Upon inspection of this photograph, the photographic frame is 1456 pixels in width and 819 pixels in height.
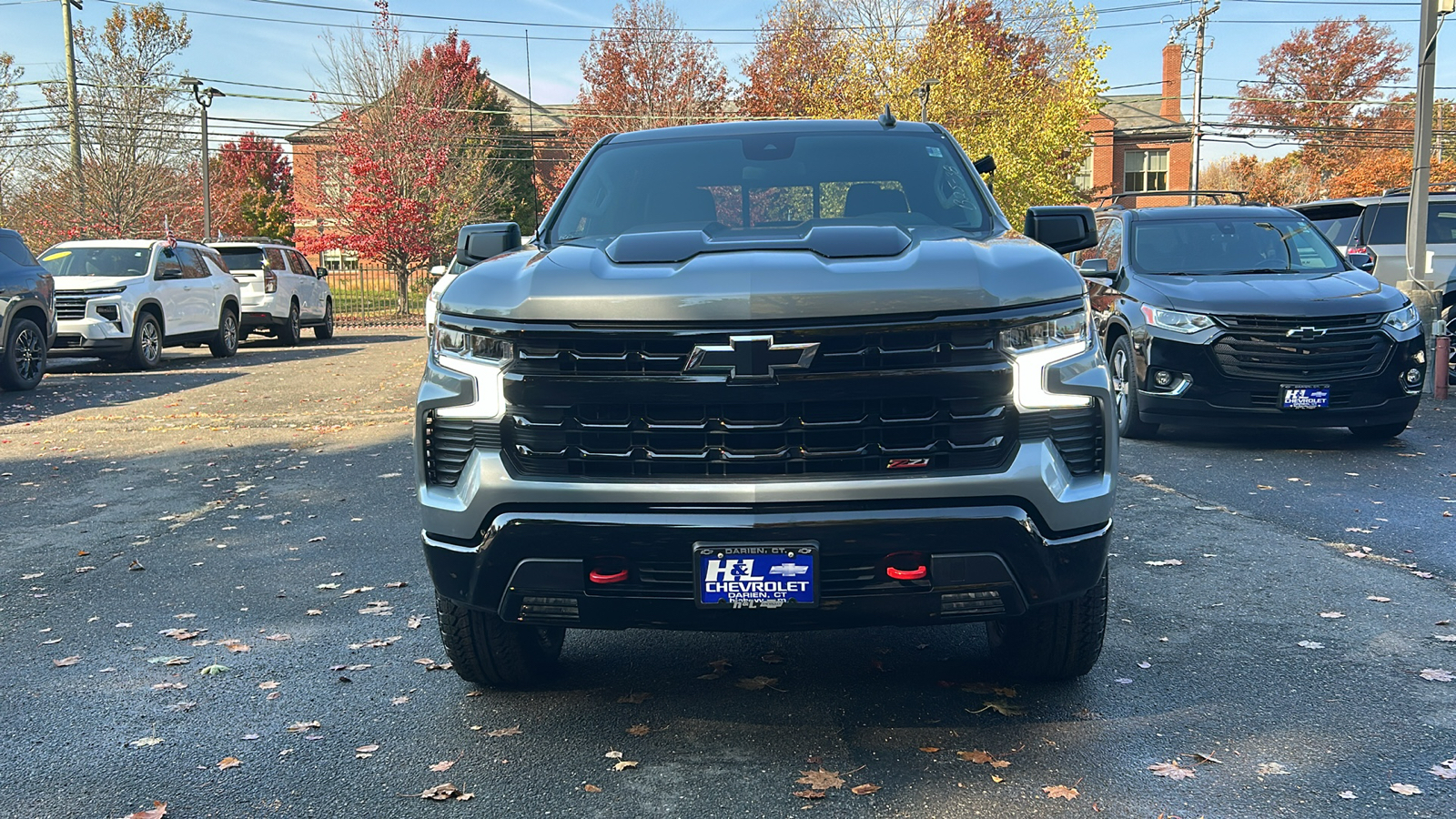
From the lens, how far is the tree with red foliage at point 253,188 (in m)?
44.6

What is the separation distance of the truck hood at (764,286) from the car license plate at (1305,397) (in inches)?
232

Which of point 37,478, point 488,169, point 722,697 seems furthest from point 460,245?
point 488,169

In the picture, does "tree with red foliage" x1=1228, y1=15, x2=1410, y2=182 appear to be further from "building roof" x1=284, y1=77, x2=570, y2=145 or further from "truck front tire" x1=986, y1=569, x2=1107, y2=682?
"truck front tire" x1=986, y1=569, x2=1107, y2=682

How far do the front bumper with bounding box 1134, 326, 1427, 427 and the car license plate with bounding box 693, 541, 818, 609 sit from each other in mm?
6505

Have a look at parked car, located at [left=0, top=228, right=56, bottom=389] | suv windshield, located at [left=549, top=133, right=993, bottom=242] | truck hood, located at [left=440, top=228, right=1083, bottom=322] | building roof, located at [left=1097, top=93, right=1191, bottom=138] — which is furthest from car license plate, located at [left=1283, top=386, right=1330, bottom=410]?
building roof, located at [left=1097, top=93, right=1191, bottom=138]

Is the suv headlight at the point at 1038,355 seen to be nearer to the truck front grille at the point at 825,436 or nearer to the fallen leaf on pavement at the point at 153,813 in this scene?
the truck front grille at the point at 825,436

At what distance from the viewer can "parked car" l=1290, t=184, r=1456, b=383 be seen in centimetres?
1391

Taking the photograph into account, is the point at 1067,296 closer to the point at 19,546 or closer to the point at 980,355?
the point at 980,355

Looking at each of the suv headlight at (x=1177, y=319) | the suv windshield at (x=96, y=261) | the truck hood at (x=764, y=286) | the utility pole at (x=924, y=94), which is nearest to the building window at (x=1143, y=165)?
the utility pole at (x=924, y=94)

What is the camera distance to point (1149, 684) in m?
4.05

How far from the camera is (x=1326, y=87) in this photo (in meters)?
59.6

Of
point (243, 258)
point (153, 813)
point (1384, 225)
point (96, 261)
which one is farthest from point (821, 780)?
point (243, 258)

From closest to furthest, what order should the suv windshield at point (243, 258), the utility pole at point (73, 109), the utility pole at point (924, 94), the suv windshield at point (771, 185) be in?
the suv windshield at point (771, 185)
the suv windshield at point (243, 258)
the utility pole at point (73, 109)
the utility pole at point (924, 94)

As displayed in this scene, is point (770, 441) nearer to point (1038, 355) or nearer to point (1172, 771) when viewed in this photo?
point (1038, 355)
